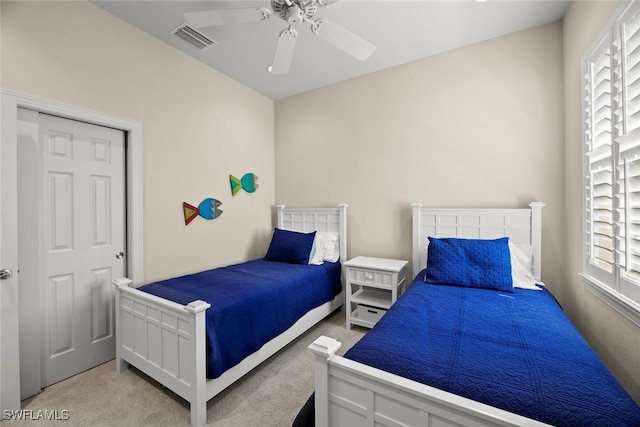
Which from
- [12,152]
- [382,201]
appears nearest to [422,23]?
[382,201]

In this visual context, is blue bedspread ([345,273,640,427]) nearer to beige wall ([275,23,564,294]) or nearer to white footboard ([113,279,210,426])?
white footboard ([113,279,210,426])

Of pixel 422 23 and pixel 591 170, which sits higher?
pixel 422 23

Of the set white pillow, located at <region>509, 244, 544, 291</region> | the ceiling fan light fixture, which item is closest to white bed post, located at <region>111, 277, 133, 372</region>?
the ceiling fan light fixture

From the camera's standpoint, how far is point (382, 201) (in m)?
3.11

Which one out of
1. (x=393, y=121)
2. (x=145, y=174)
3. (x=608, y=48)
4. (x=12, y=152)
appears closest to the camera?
(x=608, y=48)

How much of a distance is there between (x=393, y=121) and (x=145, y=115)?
251 cm

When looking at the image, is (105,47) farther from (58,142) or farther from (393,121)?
(393,121)

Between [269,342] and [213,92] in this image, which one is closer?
[269,342]

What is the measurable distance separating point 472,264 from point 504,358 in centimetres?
111

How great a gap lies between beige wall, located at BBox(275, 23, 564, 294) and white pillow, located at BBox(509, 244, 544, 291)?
242 mm

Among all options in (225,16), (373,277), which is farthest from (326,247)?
(225,16)

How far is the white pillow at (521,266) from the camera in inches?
83.6

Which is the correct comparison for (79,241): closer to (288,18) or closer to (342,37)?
(288,18)

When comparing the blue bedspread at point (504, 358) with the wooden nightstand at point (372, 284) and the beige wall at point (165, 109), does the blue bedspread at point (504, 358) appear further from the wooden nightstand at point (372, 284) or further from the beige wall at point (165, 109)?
the beige wall at point (165, 109)
